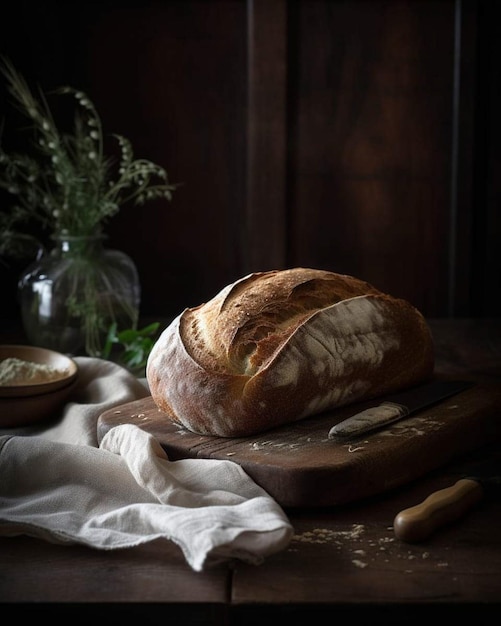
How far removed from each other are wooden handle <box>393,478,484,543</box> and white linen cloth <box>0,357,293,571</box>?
0.15 m

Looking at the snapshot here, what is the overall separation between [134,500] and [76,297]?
106 cm

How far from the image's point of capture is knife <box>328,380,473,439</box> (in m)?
1.35

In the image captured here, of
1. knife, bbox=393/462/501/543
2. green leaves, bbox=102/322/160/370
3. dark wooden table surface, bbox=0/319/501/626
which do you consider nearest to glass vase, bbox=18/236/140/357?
green leaves, bbox=102/322/160/370

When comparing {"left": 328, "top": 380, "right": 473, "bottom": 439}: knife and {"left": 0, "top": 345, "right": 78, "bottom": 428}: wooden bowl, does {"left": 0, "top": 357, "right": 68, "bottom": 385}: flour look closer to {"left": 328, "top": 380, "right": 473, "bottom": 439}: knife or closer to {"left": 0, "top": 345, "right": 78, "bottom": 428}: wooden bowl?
{"left": 0, "top": 345, "right": 78, "bottom": 428}: wooden bowl

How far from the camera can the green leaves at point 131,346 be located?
6.89 feet

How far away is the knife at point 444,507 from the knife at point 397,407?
0.60ft

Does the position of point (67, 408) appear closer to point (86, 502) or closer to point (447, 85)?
point (86, 502)

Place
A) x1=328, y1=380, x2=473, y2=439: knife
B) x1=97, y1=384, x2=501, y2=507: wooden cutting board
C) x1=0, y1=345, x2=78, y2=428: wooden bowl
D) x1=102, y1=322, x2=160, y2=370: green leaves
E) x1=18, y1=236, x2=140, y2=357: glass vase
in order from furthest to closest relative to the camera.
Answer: x1=18, y1=236, x2=140, y2=357: glass vase → x1=102, y1=322, x2=160, y2=370: green leaves → x1=0, y1=345, x2=78, y2=428: wooden bowl → x1=328, y1=380, x2=473, y2=439: knife → x1=97, y1=384, x2=501, y2=507: wooden cutting board

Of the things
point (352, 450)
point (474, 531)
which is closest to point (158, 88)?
point (352, 450)

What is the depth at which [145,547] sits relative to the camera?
1135 millimetres

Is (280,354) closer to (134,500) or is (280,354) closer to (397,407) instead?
(397,407)

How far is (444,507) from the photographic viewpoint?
1151 millimetres

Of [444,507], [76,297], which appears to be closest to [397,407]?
[444,507]

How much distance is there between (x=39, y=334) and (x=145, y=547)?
1.25 meters
